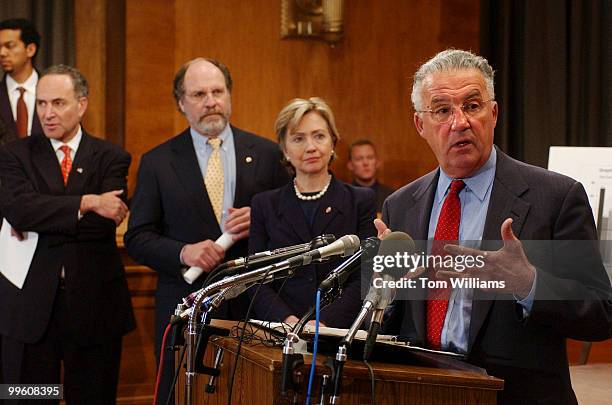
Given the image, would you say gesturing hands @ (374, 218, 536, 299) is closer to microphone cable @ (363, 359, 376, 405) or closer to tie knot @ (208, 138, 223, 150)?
microphone cable @ (363, 359, 376, 405)

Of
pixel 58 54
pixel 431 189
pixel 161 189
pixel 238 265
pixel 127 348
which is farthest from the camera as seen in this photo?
Answer: pixel 58 54

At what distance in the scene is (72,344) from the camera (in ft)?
14.1

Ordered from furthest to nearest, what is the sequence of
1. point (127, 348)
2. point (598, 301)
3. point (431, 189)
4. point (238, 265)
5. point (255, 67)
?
point (255, 67) → point (127, 348) → point (431, 189) → point (238, 265) → point (598, 301)

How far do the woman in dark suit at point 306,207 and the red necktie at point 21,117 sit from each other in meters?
2.15

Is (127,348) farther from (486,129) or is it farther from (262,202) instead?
(486,129)

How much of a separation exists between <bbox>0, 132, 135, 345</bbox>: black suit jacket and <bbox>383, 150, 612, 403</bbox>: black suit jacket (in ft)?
8.00

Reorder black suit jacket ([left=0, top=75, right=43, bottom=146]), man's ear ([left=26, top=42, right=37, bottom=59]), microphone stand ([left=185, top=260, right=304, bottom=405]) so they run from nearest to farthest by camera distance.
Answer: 1. microphone stand ([left=185, top=260, right=304, bottom=405])
2. black suit jacket ([left=0, top=75, right=43, bottom=146])
3. man's ear ([left=26, top=42, right=37, bottom=59])

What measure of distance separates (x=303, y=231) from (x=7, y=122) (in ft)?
8.30

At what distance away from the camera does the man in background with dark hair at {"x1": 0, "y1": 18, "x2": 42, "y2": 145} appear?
5414 mm

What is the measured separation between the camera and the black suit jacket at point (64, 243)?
425 cm

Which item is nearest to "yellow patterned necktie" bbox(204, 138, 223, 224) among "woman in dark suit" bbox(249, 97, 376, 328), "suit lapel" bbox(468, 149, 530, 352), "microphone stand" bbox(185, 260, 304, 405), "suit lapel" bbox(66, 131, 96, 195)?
"woman in dark suit" bbox(249, 97, 376, 328)

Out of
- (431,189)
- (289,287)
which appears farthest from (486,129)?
(289,287)

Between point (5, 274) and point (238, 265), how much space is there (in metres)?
2.40

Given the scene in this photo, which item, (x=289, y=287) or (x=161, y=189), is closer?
(x=289, y=287)
